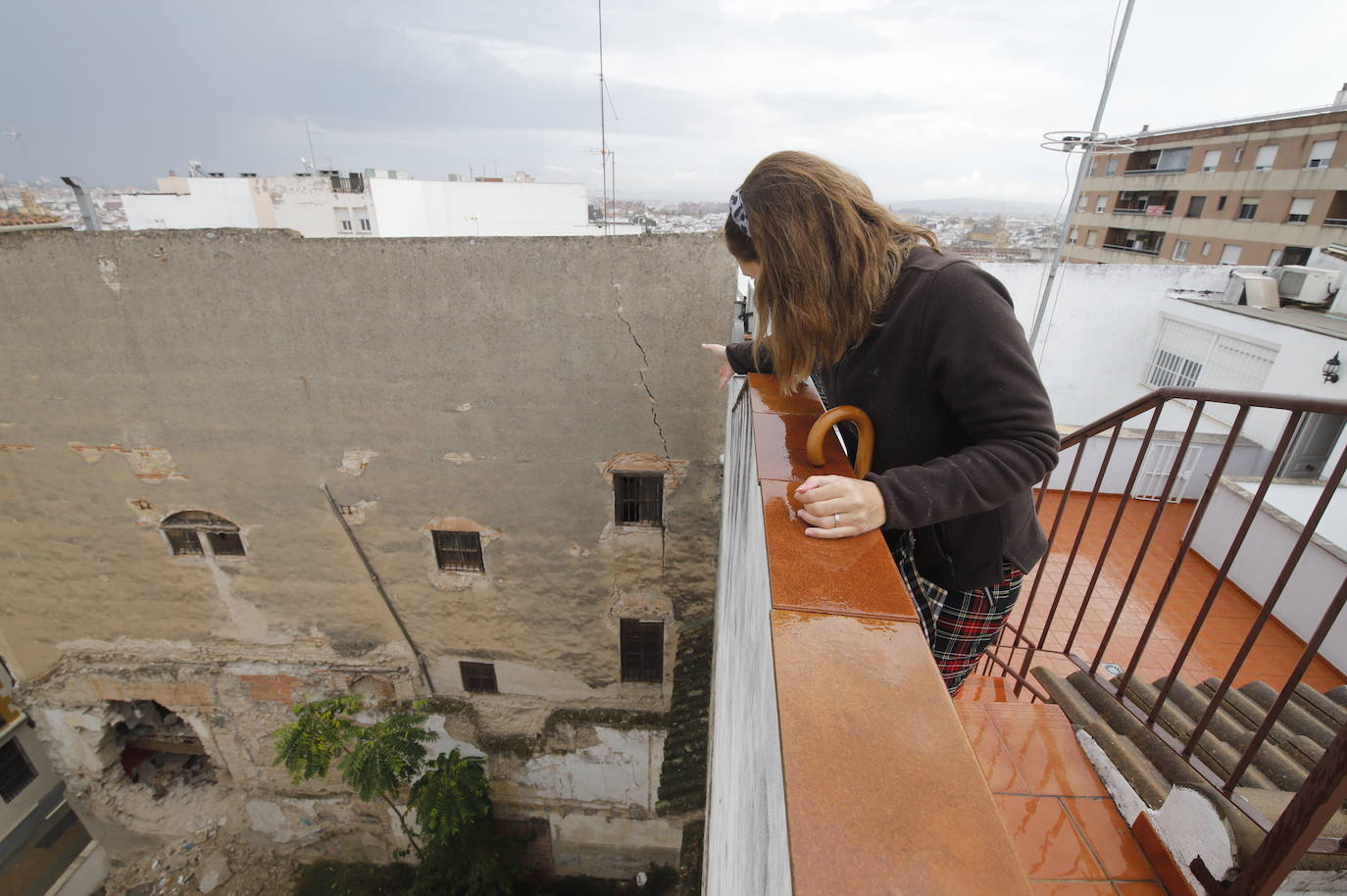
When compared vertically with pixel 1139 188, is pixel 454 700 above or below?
below

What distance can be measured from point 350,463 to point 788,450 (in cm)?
516

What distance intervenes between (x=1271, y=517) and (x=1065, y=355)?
550cm

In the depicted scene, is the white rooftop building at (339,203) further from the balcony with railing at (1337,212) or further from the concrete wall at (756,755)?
the balcony with railing at (1337,212)

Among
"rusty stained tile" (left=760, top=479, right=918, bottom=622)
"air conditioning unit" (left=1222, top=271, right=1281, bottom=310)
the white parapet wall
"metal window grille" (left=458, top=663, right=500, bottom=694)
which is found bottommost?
"metal window grille" (left=458, top=663, right=500, bottom=694)

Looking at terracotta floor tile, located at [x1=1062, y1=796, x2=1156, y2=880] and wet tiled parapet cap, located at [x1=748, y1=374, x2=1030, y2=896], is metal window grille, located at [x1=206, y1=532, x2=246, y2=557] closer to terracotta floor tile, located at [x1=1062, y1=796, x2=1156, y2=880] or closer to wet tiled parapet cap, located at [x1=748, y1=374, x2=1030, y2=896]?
wet tiled parapet cap, located at [x1=748, y1=374, x2=1030, y2=896]

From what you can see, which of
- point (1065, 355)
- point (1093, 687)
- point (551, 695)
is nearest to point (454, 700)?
point (551, 695)

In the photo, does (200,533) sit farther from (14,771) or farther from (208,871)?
(14,771)

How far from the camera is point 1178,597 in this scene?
5.48m

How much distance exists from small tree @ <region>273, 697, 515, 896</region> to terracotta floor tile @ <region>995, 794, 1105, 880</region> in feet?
20.7

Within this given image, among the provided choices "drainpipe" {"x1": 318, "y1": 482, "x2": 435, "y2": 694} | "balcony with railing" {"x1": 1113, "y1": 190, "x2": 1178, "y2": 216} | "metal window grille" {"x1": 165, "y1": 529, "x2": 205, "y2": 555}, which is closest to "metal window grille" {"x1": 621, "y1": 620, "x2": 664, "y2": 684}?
"drainpipe" {"x1": 318, "y1": 482, "x2": 435, "y2": 694}

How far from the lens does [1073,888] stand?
5.10 feet

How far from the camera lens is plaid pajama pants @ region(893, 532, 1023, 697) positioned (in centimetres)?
172

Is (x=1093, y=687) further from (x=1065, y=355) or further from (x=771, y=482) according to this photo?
(x=1065, y=355)

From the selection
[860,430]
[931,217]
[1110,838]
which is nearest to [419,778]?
[1110,838]
